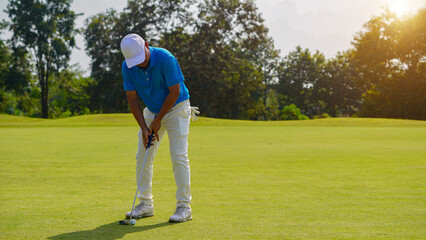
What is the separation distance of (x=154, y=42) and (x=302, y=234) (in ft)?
174

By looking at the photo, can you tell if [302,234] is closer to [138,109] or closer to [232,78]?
[138,109]

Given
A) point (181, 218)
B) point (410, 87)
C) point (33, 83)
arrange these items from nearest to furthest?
point (181, 218), point (410, 87), point (33, 83)

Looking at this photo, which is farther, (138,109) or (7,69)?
(7,69)

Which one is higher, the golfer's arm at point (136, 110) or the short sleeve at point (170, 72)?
the short sleeve at point (170, 72)

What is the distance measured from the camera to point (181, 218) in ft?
15.8

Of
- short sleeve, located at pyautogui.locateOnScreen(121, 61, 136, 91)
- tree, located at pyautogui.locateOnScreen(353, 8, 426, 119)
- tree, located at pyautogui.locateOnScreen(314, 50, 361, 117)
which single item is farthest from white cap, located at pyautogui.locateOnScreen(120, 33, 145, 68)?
tree, located at pyautogui.locateOnScreen(314, 50, 361, 117)

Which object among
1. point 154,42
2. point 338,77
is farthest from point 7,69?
point 338,77

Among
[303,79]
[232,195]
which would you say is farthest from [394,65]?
[232,195]

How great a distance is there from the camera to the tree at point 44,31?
54531mm

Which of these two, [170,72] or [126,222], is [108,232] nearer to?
[126,222]

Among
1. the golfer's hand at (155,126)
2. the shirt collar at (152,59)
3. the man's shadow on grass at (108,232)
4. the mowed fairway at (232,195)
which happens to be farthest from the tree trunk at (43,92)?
the man's shadow on grass at (108,232)

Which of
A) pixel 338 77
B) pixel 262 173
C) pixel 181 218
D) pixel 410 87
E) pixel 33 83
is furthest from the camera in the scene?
pixel 338 77

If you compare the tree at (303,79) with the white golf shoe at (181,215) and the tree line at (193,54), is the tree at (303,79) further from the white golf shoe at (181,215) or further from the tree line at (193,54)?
the white golf shoe at (181,215)

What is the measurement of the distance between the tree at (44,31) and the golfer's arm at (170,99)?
52.8m
